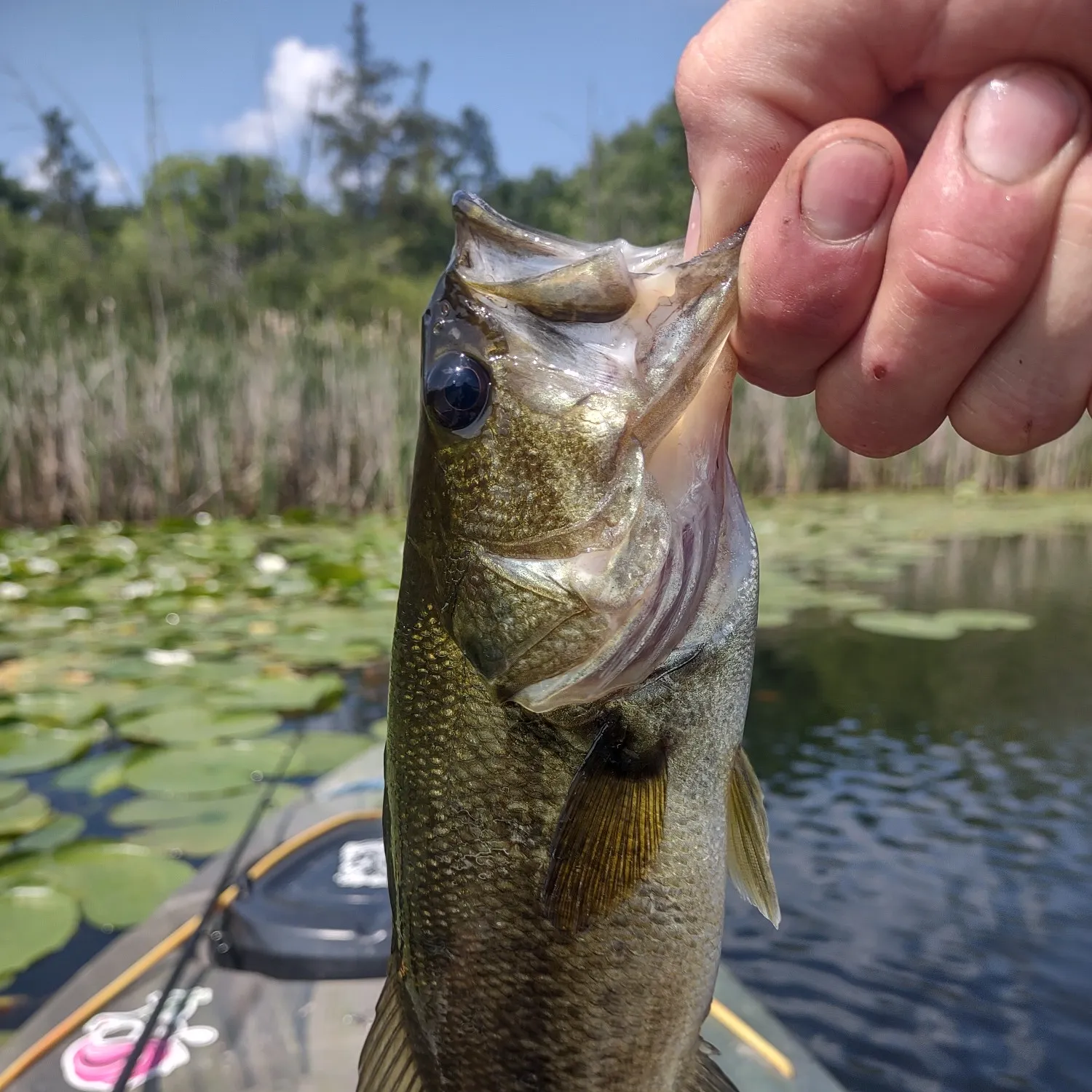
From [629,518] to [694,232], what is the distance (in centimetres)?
45

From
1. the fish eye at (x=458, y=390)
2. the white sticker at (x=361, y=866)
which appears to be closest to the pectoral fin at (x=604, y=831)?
the fish eye at (x=458, y=390)

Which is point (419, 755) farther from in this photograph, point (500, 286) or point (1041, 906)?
point (1041, 906)

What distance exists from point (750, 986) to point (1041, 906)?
1.09 m

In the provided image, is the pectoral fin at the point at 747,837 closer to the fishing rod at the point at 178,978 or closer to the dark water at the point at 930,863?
the fishing rod at the point at 178,978

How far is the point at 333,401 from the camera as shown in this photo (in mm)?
10039

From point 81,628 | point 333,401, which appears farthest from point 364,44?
point 81,628

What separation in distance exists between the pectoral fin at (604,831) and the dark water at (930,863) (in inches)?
80.6

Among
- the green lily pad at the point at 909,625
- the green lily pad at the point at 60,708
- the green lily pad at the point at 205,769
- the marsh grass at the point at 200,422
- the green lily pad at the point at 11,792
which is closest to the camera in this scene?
the green lily pad at the point at 11,792

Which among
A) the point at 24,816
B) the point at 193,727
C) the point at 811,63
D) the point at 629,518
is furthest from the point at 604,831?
the point at 193,727

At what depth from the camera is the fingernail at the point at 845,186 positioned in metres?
1.05

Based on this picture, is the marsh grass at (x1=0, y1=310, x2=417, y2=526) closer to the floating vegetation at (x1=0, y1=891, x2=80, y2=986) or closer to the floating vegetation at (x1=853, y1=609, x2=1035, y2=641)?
the floating vegetation at (x1=853, y1=609, x2=1035, y2=641)

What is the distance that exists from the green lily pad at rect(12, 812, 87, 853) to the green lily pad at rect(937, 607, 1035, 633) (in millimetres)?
5201

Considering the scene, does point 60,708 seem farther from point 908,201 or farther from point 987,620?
point 987,620

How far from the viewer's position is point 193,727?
4.21 metres
